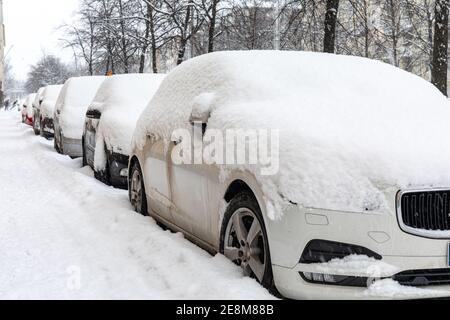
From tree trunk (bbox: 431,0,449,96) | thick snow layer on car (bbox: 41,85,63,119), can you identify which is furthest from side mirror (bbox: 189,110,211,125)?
thick snow layer on car (bbox: 41,85,63,119)

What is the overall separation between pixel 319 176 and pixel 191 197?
1527 mm

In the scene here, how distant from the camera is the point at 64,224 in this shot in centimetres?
574

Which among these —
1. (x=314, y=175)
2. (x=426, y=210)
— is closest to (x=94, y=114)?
(x=314, y=175)

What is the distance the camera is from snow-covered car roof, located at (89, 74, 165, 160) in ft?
25.9

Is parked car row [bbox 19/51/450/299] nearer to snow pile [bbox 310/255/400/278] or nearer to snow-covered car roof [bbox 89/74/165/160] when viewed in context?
snow pile [bbox 310/255/400/278]

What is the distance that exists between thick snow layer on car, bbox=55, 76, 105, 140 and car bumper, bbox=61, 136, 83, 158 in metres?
0.08

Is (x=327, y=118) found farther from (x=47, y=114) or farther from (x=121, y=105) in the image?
(x=47, y=114)

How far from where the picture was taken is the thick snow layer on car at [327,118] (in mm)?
3166

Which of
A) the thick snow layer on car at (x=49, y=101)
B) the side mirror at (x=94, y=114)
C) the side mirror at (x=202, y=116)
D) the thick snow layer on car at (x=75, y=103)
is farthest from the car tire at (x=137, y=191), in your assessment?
the thick snow layer on car at (x=49, y=101)

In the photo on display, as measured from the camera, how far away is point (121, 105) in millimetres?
8805

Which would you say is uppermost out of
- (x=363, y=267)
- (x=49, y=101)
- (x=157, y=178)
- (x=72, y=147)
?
(x=49, y=101)
